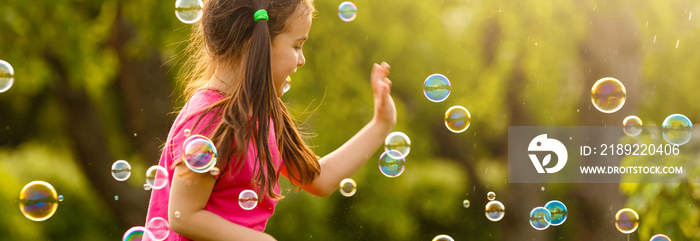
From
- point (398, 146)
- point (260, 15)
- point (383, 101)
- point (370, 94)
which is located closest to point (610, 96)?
point (398, 146)

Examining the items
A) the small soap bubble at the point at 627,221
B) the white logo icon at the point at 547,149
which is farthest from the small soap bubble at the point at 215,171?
the white logo icon at the point at 547,149

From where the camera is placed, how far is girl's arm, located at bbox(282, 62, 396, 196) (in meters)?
2.30

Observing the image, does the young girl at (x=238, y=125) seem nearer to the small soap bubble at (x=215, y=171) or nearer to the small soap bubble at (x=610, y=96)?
the small soap bubble at (x=215, y=171)

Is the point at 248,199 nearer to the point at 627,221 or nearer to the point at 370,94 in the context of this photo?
the point at 627,221

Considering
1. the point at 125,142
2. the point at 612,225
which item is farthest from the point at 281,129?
the point at 612,225

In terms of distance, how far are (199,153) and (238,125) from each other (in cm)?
14

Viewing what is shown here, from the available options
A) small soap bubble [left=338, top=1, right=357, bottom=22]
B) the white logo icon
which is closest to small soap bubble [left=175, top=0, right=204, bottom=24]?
small soap bubble [left=338, top=1, right=357, bottom=22]

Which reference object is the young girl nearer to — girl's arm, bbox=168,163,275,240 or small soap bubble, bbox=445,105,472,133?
girl's arm, bbox=168,163,275,240

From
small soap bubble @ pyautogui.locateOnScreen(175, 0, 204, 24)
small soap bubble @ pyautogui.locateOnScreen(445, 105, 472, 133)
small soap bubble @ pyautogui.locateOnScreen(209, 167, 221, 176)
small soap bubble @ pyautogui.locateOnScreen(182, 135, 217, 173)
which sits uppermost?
small soap bubble @ pyautogui.locateOnScreen(175, 0, 204, 24)

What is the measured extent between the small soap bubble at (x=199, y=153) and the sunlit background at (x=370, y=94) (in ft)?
13.8

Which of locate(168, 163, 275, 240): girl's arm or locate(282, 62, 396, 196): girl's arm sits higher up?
locate(282, 62, 396, 196): girl's arm

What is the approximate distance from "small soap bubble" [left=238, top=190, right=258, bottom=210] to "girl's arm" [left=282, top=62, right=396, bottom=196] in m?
0.30

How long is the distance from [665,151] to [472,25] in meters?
2.06

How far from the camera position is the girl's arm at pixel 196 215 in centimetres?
187
